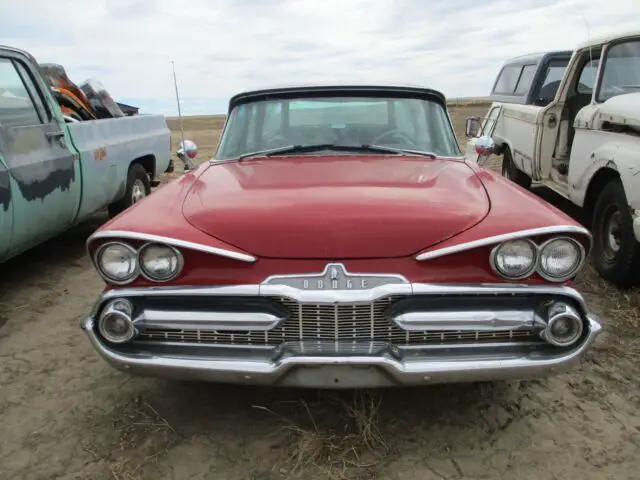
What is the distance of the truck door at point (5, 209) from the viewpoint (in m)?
3.84

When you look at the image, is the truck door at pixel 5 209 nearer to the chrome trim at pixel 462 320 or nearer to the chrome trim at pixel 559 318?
the chrome trim at pixel 462 320

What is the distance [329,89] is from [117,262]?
1927 millimetres

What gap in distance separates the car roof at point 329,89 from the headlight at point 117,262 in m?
1.76

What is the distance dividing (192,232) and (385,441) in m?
1.22

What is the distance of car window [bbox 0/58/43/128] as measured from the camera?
434 cm

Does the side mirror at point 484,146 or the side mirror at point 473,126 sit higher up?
the side mirror at point 473,126

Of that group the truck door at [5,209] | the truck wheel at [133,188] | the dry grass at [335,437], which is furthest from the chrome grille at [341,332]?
the truck wheel at [133,188]

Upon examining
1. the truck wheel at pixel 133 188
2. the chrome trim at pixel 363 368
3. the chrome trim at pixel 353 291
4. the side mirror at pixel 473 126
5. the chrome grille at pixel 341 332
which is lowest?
the truck wheel at pixel 133 188

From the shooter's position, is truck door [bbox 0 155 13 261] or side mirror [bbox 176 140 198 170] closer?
truck door [bbox 0 155 13 261]

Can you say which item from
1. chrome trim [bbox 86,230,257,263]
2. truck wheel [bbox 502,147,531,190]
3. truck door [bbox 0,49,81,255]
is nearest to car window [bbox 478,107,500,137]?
truck wheel [bbox 502,147,531,190]

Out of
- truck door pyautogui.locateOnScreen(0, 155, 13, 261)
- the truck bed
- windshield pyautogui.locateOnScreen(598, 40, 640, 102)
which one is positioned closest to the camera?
truck door pyautogui.locateOnScreen(0, 155, 13, 261)

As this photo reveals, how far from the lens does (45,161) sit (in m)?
4.43

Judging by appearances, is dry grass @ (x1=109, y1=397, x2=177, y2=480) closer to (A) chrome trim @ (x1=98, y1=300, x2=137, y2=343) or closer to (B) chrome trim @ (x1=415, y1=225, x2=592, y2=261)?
(A) chrome trim @ (x1=98, y1=300, x2=137, y2=343)

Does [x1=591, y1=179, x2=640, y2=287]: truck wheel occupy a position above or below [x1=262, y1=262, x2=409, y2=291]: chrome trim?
below
